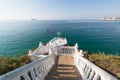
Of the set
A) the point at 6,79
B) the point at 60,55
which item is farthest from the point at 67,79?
the point at 60,55

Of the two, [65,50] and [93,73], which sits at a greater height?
[93,73]

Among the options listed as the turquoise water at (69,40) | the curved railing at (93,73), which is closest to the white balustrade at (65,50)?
the curved railing at (93,73)

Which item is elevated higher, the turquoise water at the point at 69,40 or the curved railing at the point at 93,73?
the curved railing at the point at 93,73

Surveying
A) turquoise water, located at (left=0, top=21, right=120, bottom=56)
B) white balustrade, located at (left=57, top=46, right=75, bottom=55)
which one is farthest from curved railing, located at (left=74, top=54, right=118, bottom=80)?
turquoise water, located at (left=0, top=21, right=120, bottom=56)

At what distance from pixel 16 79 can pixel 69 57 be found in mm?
9070

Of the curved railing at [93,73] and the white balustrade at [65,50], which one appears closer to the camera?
Answer: the curved railing at [93,73]

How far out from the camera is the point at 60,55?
12.1 meters

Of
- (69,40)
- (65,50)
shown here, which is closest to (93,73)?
(65,50)

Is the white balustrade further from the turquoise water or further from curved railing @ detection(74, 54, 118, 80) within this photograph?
the turquoise water

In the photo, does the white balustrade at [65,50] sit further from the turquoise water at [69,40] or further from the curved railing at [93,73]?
the turquoise water at [69,40]

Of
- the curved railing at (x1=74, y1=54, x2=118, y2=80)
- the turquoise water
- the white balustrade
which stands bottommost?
the turquoise water

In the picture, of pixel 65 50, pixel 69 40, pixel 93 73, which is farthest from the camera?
pixel 69 40

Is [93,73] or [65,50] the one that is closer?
[93,73]

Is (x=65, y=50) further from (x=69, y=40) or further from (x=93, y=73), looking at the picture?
(x=69, y=40)
